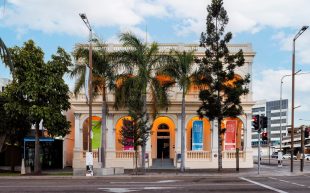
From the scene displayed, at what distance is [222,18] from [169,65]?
17.1 feet

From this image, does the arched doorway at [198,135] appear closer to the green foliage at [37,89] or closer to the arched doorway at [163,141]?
the arched doorway at [163,141]

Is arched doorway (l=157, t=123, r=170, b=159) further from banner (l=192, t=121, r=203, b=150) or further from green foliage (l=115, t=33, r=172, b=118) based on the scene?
green foliage (l=115, t=33, r=172, b=118)

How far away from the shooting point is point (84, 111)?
41.1 m

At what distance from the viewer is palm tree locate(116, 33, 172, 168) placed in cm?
3234

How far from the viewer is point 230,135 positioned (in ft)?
139

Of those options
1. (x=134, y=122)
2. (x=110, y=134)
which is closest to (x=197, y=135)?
(x=110, y=134)

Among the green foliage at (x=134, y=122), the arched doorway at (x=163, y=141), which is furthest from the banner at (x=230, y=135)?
the green foliage at (x=134, y=122)

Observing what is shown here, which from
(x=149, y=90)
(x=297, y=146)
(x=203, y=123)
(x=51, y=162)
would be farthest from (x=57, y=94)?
(x=297, y=146)

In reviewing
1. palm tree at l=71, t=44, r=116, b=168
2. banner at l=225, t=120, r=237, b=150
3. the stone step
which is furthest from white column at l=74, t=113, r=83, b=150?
banner at l=225, t=120, r=237, b=150

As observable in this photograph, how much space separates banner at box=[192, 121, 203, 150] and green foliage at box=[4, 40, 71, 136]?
541 inches

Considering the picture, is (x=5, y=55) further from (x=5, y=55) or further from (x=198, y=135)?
(x=198, y=135)

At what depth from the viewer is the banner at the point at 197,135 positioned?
41.8 metres

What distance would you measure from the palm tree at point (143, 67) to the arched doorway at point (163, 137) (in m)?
10.8

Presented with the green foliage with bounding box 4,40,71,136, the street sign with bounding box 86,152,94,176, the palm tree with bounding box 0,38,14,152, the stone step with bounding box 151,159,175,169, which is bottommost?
the stone step with bounding box 151,159,175,169
